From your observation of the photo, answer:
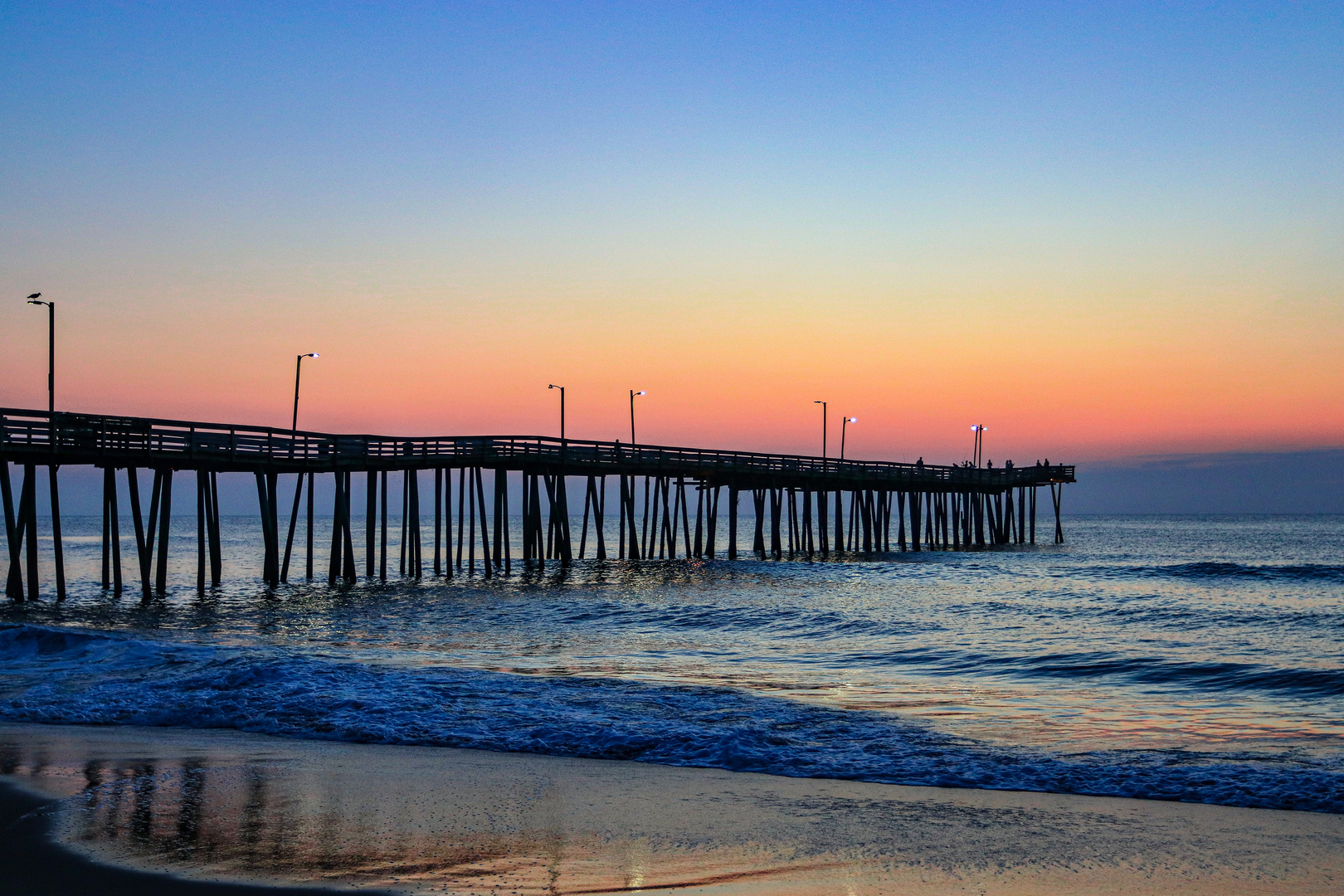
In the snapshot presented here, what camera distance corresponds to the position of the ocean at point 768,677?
→ 9.59 m

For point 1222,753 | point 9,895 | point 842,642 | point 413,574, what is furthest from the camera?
point 413,574

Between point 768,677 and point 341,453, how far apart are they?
20593mm

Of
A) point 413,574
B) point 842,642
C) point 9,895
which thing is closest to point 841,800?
point 9,895

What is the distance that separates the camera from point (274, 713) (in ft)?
37.8

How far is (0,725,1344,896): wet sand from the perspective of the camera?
5.86 m

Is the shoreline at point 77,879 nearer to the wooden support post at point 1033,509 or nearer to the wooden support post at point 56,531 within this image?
the wooden support post at point 56,531

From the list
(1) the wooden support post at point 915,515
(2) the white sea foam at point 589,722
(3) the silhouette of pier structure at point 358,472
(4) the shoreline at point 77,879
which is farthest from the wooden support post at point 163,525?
(1) the wooden support post at point 915,515

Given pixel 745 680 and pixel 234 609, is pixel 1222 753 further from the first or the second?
pixel 234 609

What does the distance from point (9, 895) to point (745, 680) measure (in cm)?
1040

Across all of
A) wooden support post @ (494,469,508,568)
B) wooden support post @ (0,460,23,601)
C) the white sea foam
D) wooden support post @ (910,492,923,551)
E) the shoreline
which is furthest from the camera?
wooden support post @ (910,492,923,551)

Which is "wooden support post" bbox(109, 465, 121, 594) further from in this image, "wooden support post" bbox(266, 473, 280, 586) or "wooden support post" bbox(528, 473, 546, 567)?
"wooden support post" bbox(528, 473, 546, 567)

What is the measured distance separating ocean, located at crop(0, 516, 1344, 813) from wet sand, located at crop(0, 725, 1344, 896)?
2.90 ft

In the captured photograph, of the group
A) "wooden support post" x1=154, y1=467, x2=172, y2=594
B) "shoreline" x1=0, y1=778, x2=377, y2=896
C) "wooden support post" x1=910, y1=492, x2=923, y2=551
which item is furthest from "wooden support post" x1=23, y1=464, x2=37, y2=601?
"wooden support post" x1=910, y1=492, x2=923, y2=551

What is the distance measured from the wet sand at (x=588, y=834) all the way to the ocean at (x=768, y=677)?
0.88 metres
